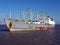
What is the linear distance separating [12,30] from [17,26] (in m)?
4.29

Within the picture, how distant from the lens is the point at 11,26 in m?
120

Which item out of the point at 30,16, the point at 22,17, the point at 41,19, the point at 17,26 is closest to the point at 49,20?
the point at 41,19

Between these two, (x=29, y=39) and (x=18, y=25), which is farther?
(x=18, y=25)

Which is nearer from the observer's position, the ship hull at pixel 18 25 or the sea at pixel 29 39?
the sea at pixel 29 39

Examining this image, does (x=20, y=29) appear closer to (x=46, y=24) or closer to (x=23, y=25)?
(x=23, y=25)

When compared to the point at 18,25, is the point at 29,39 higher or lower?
Answer: lower

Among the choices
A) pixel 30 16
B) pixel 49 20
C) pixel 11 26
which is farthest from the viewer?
pixel 49 20

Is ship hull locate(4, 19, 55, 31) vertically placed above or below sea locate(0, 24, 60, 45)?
above

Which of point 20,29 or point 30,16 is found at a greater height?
point 30,16

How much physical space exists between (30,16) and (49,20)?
70.6 ft

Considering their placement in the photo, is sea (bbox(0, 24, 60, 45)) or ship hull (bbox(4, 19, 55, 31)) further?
ship hull (bbox(4, 19, 55, 31))

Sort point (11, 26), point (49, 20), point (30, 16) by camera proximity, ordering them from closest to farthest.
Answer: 1. point (11, 26)
2. point (30, 16)
3. point (49, 20)

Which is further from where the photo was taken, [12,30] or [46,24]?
[46,24]

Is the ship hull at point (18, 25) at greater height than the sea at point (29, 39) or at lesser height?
greater
